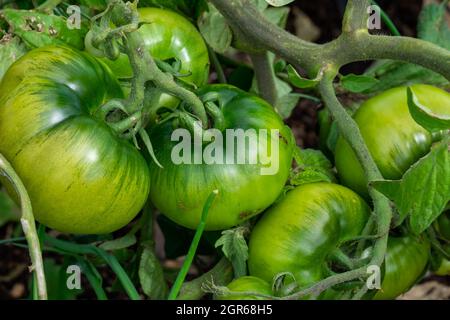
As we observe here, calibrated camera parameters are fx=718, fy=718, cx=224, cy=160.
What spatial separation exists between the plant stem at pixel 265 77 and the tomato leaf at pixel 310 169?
0.36 feet

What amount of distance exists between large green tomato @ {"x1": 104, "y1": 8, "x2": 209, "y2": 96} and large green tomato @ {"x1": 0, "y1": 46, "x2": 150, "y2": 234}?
0.11 metres

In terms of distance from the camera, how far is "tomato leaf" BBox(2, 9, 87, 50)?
935 millimetres

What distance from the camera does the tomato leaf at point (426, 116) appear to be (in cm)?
70

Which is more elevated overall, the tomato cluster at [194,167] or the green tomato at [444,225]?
the tomato cluster at [194,167]

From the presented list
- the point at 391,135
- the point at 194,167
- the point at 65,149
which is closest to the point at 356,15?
the point at 391,135

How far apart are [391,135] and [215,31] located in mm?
302

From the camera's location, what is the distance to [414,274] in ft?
3.29

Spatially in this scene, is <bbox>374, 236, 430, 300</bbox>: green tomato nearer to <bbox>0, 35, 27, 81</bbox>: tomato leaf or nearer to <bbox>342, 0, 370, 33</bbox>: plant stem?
<bbox>342, 0, 370, 33</bbox>: plant stem

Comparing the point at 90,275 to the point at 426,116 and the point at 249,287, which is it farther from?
the point at 426,116

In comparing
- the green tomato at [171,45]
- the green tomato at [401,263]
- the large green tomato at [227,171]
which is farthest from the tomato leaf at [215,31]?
the green tomato at [401,263]

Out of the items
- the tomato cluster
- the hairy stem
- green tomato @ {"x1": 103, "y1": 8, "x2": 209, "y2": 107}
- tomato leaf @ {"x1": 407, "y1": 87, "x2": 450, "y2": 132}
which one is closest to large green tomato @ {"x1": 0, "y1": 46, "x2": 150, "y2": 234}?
the tomato cluster

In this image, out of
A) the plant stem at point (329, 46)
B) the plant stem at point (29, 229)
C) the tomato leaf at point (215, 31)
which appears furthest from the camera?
the tomato leaf at point (215, 31)

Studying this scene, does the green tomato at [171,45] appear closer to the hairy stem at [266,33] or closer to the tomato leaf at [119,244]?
the hairy stem at [266,33]

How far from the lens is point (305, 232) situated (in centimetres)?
91
